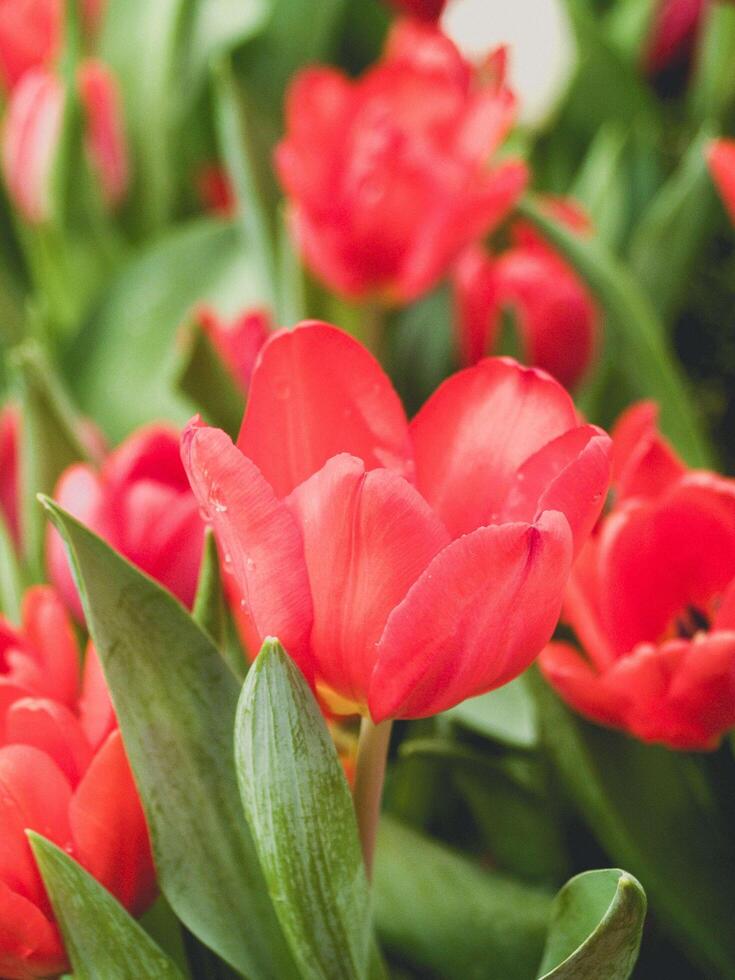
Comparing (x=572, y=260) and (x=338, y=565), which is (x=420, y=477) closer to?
(x=338, y=565)

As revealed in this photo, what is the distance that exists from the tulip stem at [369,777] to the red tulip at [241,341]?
19cm

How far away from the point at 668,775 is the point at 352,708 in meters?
0.15

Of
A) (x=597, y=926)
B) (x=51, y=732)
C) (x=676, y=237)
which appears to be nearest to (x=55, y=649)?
(x=51, y=732)

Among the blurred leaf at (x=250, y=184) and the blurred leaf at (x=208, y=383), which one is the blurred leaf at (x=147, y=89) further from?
the blurred leaf at (x=208, y=383)

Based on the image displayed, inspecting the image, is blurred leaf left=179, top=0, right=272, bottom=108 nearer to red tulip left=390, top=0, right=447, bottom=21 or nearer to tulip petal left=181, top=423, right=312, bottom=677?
red tulip left=390, top=0, right=447, bottom=21

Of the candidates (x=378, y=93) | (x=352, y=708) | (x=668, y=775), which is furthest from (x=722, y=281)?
(x=352, y=708)

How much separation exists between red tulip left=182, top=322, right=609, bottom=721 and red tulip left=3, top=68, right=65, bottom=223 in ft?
1.48

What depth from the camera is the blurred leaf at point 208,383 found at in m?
0.45

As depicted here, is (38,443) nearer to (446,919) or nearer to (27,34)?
(446,919)

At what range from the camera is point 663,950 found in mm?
396

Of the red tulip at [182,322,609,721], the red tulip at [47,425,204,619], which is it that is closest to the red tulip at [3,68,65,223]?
the red tulip at [47,425,204,619]

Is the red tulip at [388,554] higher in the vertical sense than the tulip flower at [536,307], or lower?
higher

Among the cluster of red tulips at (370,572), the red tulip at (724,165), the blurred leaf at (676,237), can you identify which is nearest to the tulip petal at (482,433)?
the cluster of red tulips at (370,572)

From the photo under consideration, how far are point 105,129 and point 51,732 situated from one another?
545mm
